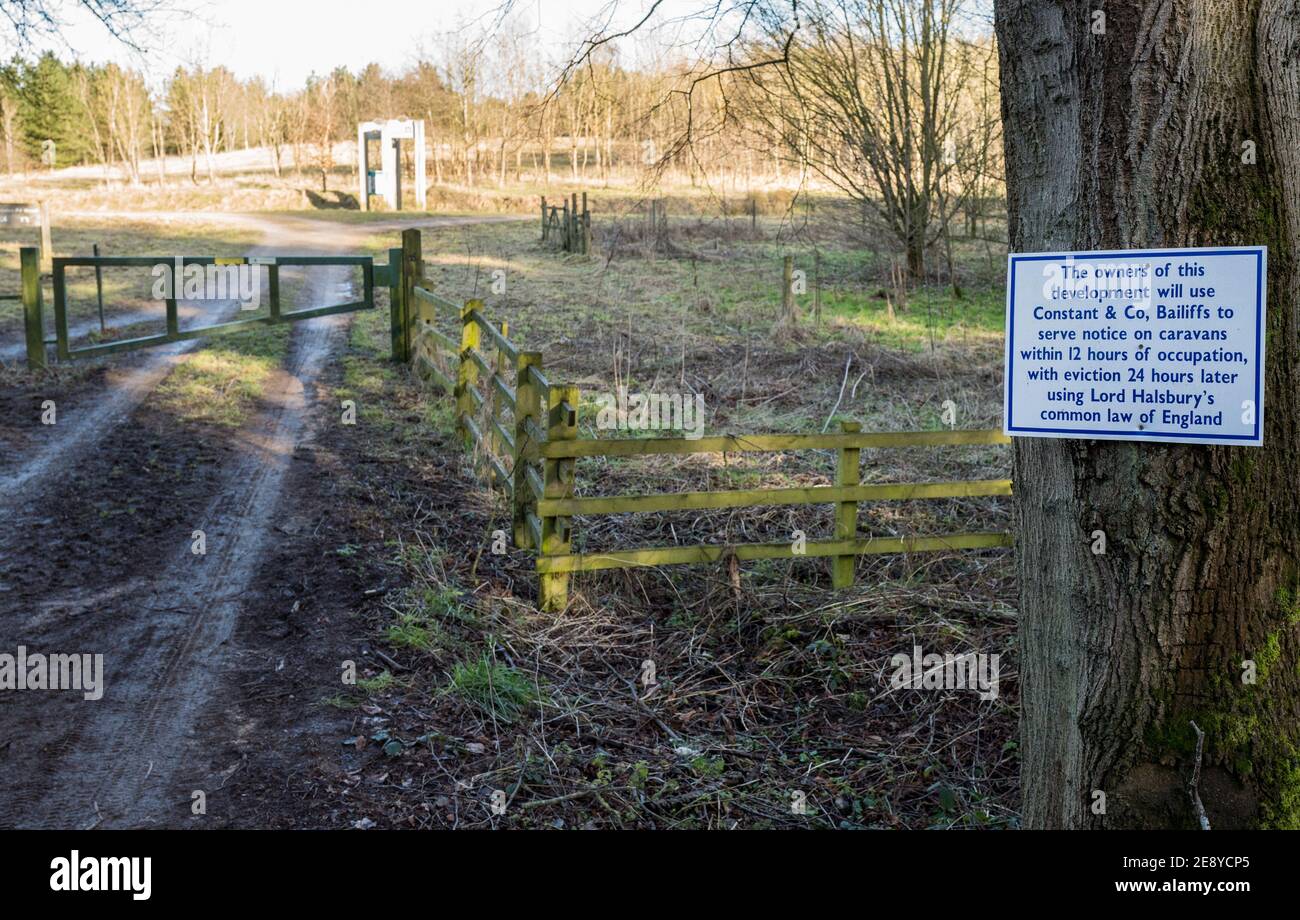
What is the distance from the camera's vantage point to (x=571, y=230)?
2831 centimetres

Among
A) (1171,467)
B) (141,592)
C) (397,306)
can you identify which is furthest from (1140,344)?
(397,306)

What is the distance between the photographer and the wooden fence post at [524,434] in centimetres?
716

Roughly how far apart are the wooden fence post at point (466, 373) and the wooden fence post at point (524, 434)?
113 inches

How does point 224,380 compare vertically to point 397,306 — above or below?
below

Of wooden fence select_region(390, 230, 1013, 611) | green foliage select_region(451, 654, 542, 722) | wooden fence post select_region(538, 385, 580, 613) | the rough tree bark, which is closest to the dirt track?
green foliage select_region(451, 654, 542, 722)

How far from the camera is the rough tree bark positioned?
2670 millimetres

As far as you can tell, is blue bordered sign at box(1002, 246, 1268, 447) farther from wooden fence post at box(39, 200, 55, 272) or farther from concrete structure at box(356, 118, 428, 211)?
concrete structure at box(356, 118, 428, 211)

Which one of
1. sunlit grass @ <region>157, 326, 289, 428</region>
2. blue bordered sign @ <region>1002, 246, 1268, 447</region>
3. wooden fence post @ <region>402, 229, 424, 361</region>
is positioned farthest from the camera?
wooden fence post @ <region>402, 229, 424, 361</region>

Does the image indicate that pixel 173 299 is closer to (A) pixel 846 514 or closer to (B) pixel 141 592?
(B) pixel 141 592

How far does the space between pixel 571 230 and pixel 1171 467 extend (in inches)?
1039

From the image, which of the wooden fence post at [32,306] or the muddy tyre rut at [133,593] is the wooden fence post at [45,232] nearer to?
the wooden fence post at [32,306]

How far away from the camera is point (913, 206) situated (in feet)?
69.9

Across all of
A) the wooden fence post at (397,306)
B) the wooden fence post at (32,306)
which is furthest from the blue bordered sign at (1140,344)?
the wooden fence post at (32,306)

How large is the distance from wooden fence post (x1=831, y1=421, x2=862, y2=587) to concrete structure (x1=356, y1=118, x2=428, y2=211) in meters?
40.0
